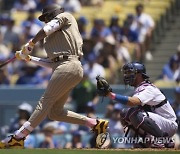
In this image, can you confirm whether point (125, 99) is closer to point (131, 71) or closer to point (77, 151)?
point (131, 71)

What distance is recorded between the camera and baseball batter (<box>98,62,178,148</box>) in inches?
477

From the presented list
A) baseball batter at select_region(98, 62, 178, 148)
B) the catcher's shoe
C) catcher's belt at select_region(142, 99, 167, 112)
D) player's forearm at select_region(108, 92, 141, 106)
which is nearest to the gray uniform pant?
the catcher's shoe

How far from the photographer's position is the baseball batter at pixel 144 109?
477 inches

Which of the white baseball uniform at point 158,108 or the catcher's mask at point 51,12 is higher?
the catcher's mask at point 51,12

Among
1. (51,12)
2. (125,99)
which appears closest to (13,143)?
(125,99)

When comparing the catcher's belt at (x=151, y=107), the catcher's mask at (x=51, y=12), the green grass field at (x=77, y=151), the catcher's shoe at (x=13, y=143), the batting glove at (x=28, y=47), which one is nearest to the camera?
the green grass field at (x=77, y=151)

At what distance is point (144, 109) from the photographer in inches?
487

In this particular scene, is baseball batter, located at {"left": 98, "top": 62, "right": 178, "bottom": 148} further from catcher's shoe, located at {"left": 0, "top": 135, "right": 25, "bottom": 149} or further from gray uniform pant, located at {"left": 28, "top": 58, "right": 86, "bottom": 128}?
catcher's shoe, located at {"left": 0, "top": 135, "right": 25, "bottom": 149}

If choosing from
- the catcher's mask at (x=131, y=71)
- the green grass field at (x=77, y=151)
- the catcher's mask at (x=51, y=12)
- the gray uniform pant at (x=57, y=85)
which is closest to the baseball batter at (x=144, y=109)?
the catcher's mask at (x=131, y=71)

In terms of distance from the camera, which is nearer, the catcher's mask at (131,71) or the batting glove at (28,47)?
the batting glove at (28,47)

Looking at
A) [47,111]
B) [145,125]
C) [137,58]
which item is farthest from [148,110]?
[137,58]

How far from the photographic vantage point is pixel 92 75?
18844mm

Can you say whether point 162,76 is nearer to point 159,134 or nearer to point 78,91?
point 78,91

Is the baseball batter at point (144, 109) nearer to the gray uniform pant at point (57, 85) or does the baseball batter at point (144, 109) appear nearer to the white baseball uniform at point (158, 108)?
the white baseball uniform at point (158, 108)
